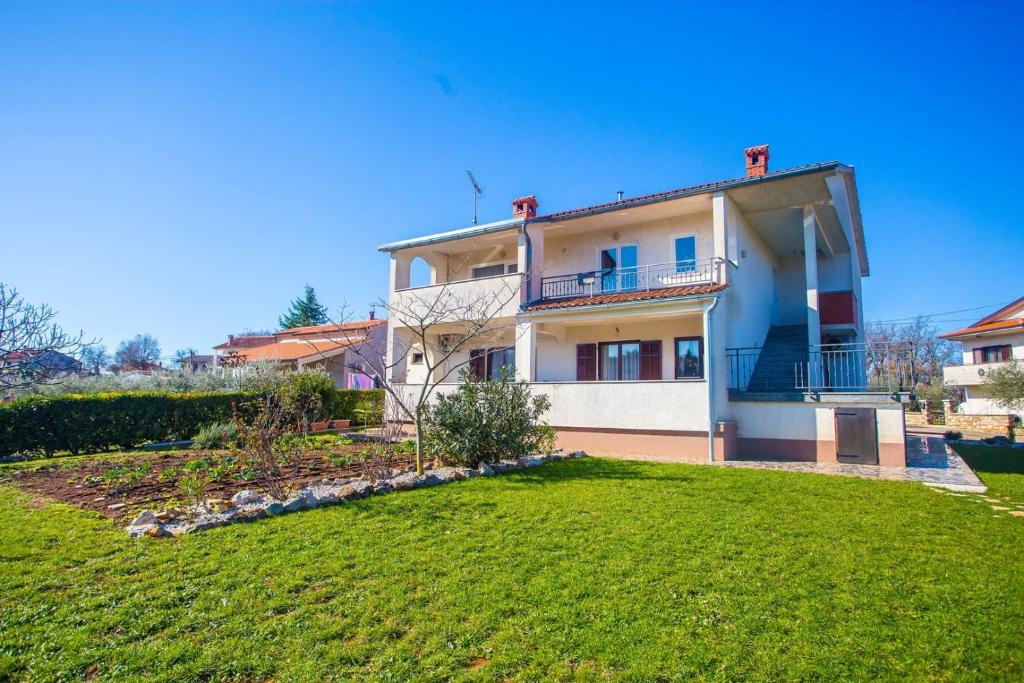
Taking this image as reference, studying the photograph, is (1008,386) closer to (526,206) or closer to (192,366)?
(526,206)

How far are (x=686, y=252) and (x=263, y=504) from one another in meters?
13.8

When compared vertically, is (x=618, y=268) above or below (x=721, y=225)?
below

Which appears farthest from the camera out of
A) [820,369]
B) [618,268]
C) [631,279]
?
[618,268]

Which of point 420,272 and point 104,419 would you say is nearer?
point 104,419

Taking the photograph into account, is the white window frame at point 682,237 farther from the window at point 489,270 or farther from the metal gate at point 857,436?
the window at point 489,270

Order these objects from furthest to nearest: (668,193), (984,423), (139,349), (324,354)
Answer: (139,349) → (324,354) → (984,423) → (668,193)

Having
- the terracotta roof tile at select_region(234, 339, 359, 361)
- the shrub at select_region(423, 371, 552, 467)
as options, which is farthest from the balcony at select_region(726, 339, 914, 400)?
the terracotta roof tile at select_region(234, 339, 359, 361)

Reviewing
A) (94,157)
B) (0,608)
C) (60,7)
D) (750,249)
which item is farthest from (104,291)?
(750,249)

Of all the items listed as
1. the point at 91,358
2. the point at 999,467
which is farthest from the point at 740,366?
the point at 91,358

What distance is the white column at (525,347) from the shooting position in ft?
51.2

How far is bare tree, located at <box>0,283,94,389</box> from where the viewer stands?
6.37m

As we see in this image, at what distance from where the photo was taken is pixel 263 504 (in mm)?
6414

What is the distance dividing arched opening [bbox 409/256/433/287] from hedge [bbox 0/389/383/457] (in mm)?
7525

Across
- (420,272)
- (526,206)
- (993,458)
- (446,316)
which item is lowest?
(993,458)
